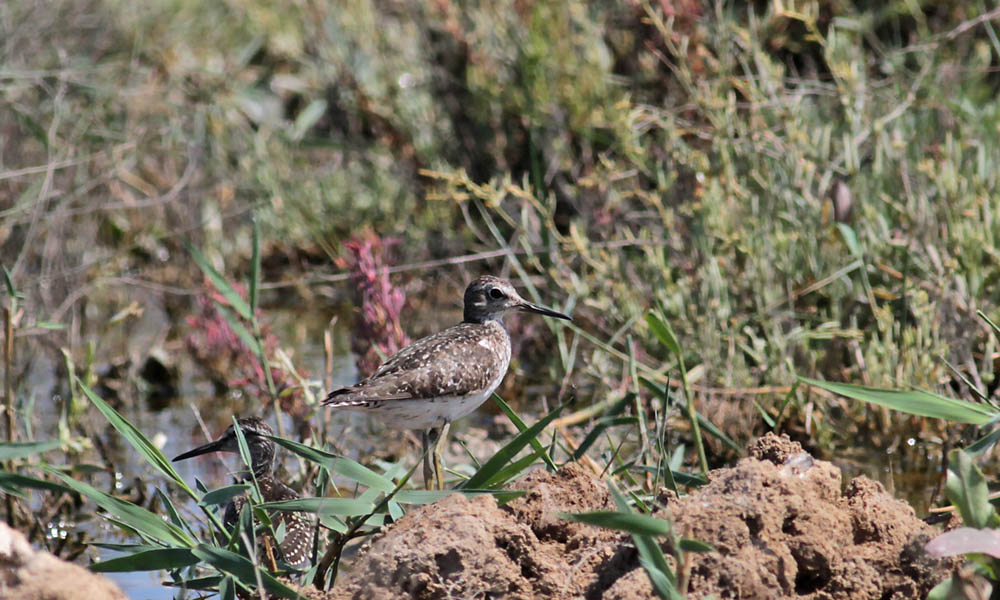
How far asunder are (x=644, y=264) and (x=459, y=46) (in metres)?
2.32

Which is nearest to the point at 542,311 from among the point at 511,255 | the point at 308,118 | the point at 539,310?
the point at 539,310

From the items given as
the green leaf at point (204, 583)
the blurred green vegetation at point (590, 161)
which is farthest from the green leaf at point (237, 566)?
the blurred green vegetation at point (590, 161)

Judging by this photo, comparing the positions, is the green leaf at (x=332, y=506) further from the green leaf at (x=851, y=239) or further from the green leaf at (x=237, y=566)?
the green leaf at (x=851, y=239)

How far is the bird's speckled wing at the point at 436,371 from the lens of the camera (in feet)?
16.6

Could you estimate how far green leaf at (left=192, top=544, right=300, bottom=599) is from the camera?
11.7 ft

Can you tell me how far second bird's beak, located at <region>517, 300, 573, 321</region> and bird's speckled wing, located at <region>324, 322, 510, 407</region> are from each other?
254 millimetres

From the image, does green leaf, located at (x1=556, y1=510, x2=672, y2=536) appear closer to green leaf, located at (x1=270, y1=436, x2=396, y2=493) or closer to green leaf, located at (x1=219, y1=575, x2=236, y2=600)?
green leaf, located at (x1=270, y1=436, x2=396, y2=493)

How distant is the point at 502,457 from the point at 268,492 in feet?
4.63

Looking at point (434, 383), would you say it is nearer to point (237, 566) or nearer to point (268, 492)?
point (268, 492)

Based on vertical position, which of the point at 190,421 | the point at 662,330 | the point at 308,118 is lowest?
the point at 190,421

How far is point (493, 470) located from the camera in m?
3.94

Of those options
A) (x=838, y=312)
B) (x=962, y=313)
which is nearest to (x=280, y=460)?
(x=838, y=312)

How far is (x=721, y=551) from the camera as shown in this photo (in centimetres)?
345

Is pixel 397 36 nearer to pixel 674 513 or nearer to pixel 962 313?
pixel 962 313
